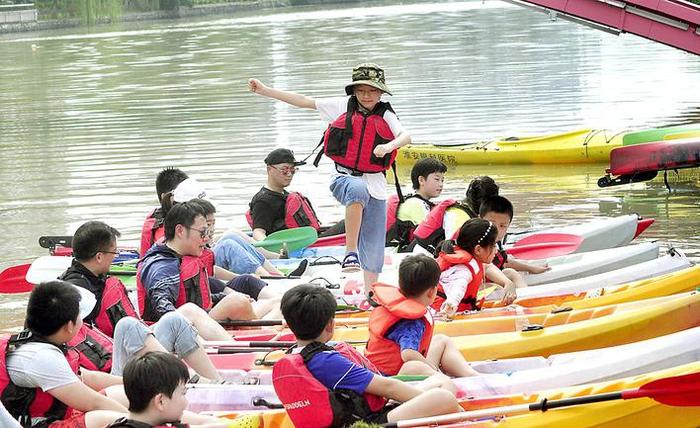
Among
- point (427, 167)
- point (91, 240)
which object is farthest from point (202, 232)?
point (427, 167)

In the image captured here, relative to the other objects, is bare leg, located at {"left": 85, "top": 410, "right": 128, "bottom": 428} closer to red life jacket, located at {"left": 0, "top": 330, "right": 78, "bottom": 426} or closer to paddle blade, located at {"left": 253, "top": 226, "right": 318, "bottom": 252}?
red life jacket, located at {"left": 0, "top": 330, "right": 78, "bottom": 426}

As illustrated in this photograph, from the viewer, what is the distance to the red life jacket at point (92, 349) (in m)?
5.57

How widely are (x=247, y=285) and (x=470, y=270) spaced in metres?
1.47

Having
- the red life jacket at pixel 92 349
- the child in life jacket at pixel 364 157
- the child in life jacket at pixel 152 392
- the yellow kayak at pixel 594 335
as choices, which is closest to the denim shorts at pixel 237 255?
the child in life jacket at pixel 364 157

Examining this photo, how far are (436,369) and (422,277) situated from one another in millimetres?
444

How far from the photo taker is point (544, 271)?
7832 mm

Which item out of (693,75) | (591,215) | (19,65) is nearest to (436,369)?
(591,215)

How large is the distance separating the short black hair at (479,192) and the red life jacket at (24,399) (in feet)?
11.4

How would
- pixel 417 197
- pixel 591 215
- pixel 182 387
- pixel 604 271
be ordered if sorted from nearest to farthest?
pixel 182 387 → pixel 604 271 → pixel 417 197 → pixel 591 215

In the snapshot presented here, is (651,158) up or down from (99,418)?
down

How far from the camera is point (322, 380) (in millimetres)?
4785

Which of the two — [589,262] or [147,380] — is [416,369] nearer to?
[147,380]

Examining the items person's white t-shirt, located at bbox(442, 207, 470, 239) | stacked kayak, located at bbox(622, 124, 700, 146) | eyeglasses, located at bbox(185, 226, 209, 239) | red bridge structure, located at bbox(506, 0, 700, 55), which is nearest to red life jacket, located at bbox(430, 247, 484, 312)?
person's white t-shirt, located at bbox(442, 207, 470, 239)

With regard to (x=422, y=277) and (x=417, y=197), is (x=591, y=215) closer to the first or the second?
(x=417, y=197)
